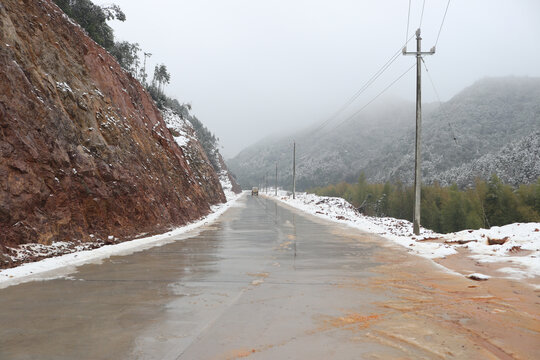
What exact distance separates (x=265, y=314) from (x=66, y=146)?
1047 centimetres

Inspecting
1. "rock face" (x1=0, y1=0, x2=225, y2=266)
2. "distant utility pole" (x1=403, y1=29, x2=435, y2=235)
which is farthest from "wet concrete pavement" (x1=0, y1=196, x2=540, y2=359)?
"distant utility pole" (x1=403, y1=29, x2=435, y2=235)

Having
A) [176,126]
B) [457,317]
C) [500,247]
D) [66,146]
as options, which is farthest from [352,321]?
[176,126]

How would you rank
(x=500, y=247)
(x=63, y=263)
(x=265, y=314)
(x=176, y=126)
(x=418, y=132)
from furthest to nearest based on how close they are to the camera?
(x=176, y=126), (x=418, y=132), (x=500, y=247), (x=63, y=263), (x=265, y=314)

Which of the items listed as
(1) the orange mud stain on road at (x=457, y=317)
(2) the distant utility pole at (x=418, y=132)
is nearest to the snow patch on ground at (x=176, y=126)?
(2) the distant utility pole at (x=418, y=132)

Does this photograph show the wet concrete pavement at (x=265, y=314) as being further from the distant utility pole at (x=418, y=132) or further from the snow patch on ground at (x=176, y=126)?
the snow patch on ground at (x=176, y=126)

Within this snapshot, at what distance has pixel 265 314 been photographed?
543cm

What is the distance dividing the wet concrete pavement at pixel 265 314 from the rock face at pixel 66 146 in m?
3.06

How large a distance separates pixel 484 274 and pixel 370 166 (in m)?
194

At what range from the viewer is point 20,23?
14211 millimetres

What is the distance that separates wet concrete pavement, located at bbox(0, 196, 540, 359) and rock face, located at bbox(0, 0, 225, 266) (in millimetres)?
3056

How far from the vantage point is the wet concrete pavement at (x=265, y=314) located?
13.6 feet

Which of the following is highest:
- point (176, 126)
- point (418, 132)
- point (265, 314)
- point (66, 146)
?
point (176, 126)

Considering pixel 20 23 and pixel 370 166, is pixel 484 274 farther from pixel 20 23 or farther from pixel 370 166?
pixel 370 166

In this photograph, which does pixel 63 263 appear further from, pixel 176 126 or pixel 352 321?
pixel 176 126
